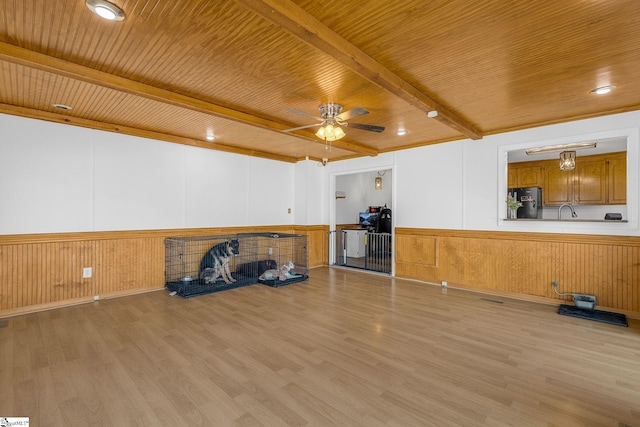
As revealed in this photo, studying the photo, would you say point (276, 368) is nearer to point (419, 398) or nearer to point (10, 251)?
point (419, 398)

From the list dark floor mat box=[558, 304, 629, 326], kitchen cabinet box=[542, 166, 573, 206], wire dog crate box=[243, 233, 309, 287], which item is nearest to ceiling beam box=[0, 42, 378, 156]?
wire dog crate box=[243, 233, 309, 287]

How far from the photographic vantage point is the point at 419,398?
2.06 metres

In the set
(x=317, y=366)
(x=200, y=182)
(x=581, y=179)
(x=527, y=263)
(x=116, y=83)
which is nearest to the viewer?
(x=317, y=366)

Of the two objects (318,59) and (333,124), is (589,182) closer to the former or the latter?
(333,124)

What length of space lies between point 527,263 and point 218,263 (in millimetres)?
5049

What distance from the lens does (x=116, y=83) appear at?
2.81 m

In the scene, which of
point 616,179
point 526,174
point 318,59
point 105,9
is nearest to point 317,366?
point 318,59

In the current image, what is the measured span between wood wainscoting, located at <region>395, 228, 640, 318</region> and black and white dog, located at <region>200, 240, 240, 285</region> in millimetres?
3245

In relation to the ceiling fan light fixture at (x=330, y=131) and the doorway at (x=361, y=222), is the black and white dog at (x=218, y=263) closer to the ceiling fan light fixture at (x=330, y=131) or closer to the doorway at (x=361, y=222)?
the doorway at (x=361, y=222)

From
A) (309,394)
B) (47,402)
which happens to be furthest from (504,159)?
(47,402)

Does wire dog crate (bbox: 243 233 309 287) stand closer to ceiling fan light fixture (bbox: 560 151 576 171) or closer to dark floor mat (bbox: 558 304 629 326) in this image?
dark floor mat (bbox: 558 304 629 326)

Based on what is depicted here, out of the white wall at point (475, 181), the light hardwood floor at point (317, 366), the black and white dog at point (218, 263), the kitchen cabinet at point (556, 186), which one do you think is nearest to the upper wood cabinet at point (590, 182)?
the kitchen cabinet at point (556, 186)

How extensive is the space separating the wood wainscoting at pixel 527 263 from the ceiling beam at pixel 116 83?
3.47 meters

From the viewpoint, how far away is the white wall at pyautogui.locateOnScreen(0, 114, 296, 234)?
377cm
